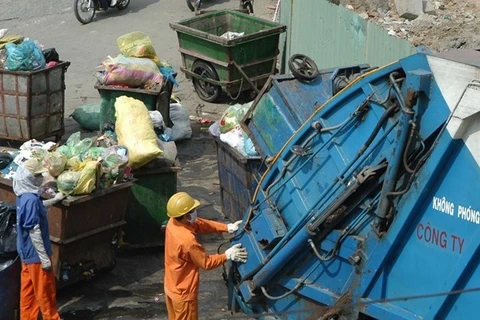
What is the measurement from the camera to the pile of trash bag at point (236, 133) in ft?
26.1

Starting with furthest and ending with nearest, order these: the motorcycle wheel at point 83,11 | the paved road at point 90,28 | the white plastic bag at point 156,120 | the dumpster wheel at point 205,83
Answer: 1. the motorcycle wheel at point 83,11
2. the paved road at point 90,28
3. the dumpster wheel at point 205,83
4. the white plastic bag at point 156,120

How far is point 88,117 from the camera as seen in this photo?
11570mm

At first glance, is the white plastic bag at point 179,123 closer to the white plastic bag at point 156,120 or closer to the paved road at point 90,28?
the paved road at point 90,28

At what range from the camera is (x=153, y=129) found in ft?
28.2

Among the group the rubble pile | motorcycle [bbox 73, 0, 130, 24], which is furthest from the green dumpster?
motorcycle [bbox 73, 0, 130, 24]

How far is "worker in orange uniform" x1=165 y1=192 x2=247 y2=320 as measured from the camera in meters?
6.25

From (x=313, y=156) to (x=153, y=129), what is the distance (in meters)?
2.94

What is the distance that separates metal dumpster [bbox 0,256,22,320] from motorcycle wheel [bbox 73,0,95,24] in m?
9.58

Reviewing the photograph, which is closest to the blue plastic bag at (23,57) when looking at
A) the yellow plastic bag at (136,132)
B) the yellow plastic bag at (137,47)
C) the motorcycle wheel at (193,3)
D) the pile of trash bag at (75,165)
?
the yellow plastic bag at (137,47)

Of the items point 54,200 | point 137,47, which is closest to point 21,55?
point 137,47

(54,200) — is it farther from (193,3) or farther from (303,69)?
(193,3)

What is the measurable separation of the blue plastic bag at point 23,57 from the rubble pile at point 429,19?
420cm

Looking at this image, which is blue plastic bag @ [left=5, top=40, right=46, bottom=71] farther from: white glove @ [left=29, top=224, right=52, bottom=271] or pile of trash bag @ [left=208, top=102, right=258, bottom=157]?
white glove @ [left=29, top=224, right=52, bottom=271]

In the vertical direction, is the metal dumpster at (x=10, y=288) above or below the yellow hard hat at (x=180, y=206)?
below
